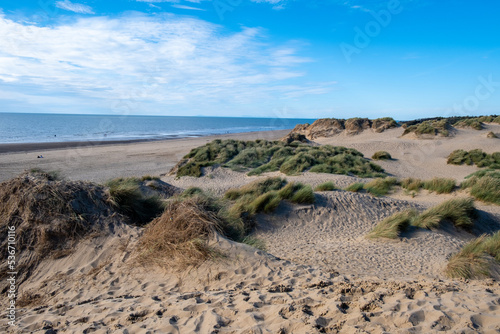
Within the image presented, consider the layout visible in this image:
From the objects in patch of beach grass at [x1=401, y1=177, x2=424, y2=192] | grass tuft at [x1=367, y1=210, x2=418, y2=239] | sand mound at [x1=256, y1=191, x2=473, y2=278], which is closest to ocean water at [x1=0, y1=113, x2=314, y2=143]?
patch of beach grass at [x1=401, y1=177, x2=424, y2=192]

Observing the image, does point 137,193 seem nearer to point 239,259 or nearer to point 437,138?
point 239,259

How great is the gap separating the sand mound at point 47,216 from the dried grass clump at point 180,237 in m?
1.13

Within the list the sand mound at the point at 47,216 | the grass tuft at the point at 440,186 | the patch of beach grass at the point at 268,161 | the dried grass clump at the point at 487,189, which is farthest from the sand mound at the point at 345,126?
the sand mound at the point at 47,216

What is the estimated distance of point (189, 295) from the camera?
4211 millimetres

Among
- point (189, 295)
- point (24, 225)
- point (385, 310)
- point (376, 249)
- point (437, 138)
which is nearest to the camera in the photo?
point (385, 310)

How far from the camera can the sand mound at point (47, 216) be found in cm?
552

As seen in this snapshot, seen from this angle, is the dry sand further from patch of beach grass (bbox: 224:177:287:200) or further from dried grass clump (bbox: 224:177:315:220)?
patch of beach grass (bbox: 224:177:287:200)

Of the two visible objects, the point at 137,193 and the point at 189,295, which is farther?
the point at 137,193

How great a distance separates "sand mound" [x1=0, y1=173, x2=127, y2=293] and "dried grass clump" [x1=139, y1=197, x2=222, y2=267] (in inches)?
44.5

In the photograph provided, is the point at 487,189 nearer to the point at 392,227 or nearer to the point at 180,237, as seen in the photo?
the point at 392,227

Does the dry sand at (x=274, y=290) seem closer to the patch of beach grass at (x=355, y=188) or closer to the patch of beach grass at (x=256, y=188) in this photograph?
the patch of beach grass at (x=256, y=188)

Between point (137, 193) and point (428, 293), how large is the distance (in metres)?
5.59

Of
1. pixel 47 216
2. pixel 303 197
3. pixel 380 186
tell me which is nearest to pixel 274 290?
pixel 47 216

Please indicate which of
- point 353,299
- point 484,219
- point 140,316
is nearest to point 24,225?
point 140,316
